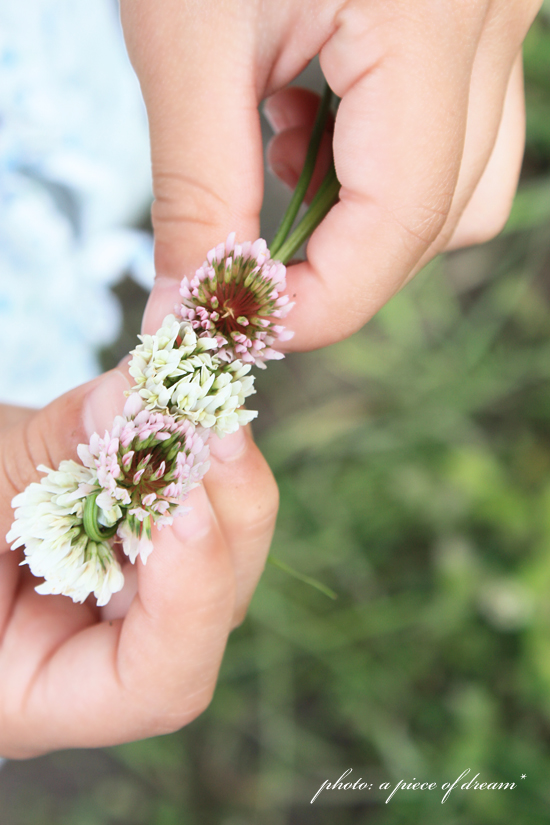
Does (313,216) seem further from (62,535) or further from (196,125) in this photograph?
(62,535)

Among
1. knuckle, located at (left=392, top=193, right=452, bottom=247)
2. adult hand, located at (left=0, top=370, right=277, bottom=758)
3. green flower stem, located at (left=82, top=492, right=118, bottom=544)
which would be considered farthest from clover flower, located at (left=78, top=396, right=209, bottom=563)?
knuckle, located at (left=392, top=193, right=452, bottom=247)

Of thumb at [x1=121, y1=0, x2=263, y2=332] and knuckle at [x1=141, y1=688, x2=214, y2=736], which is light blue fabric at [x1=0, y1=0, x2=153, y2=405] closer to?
thumb at [x1=121, y1=0, x2=263, y2=332]

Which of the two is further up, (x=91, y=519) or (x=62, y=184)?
(x=62, y=184)

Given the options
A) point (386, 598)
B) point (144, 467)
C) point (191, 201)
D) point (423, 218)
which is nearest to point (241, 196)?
point (191, 201)

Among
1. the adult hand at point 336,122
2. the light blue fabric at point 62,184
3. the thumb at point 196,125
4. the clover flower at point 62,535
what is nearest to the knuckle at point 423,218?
the adult hand at point 336,122

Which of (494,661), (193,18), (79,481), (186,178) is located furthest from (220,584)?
(494,661)

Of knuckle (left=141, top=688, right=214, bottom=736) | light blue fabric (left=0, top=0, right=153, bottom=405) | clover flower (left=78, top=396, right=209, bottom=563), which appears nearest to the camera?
clover flower (left=78, top=396, right=209, bottom=563)

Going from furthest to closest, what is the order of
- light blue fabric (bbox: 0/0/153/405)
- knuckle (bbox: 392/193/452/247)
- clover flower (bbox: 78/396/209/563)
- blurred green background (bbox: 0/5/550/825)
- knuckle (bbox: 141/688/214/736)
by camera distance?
blurred green background (bbox: 0/5/550/825) < light blue fabric (bbox: 0/0/153/405) < knuckle (bbox: 141/688/214/736) < knuckle (bbox: 392/193/452/247) < clover flower (bbox: 78/396/209/563)
